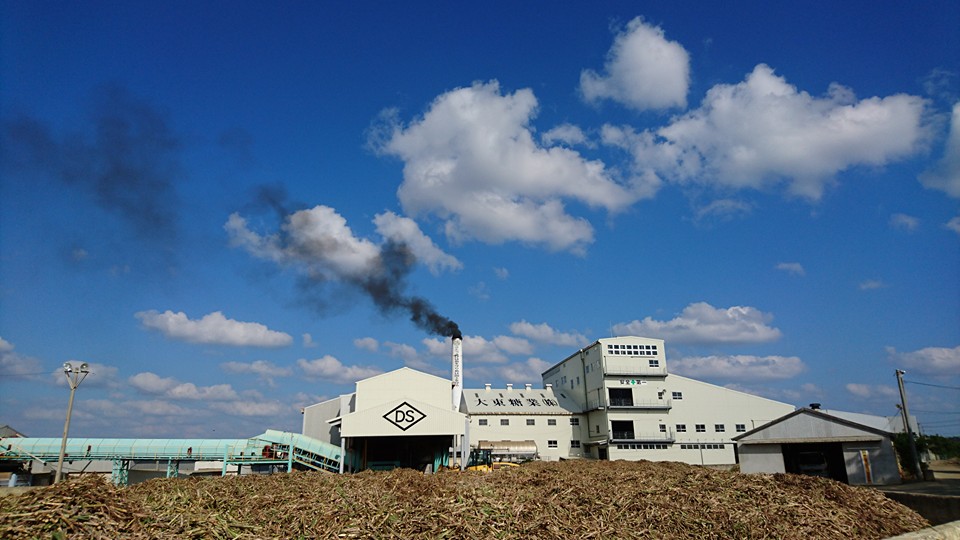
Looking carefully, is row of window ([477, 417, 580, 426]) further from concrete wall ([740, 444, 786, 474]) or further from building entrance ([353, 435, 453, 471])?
concrete wall ([740, 444, 786, 474])

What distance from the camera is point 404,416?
139ft

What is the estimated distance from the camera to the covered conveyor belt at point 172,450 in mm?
40062

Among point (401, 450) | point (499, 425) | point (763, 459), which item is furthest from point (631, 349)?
point (401, 450)

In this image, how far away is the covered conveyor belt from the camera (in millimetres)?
40062

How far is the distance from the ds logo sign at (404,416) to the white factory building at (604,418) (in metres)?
7.82

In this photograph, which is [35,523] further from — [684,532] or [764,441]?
[764,441]

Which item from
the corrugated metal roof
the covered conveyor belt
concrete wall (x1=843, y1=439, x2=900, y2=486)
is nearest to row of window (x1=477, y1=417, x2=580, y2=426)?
the corrugated metal roof

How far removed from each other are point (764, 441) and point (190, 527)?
38.4 metres

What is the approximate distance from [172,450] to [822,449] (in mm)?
48257

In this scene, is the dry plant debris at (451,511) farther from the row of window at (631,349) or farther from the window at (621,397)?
the row of window at (631,349)

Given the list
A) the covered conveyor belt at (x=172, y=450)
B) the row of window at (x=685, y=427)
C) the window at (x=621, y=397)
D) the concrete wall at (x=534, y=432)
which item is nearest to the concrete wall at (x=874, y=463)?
the row of window at (x=685, y=427)

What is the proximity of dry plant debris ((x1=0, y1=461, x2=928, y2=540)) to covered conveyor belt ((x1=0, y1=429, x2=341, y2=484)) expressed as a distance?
3832cm

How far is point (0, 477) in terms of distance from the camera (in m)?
43.6

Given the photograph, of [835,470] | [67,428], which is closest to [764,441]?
[835,470]
